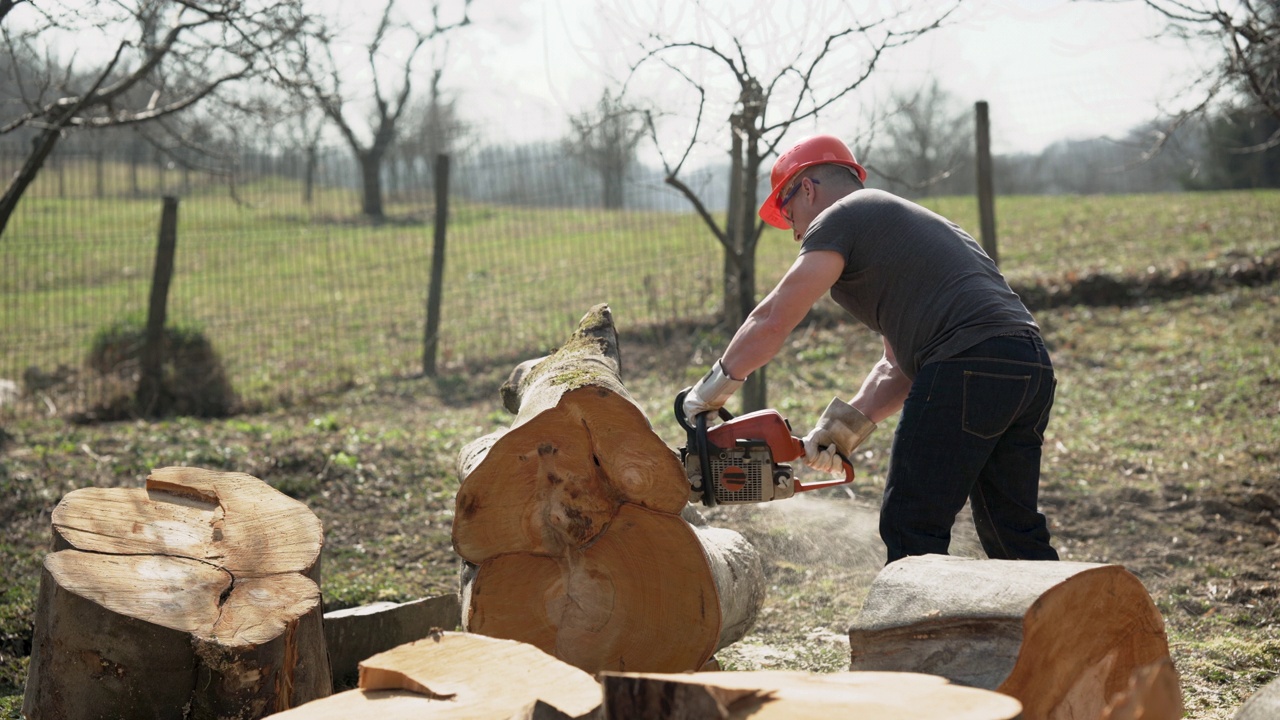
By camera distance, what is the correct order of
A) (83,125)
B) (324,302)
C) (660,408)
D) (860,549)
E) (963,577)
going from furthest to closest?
1. (324,302)
2. (660,408)
3. (83,125)
4. (860,549)
5. (963,577)

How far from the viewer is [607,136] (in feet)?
22.7

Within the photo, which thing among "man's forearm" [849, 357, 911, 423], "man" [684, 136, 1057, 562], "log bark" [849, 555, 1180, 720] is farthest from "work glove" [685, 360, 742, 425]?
"log bark" [849, 555, 1180, 720]

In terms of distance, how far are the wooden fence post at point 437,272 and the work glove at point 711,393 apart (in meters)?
6.58

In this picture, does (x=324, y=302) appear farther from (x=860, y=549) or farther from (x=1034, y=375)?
(x=1034, y=375)

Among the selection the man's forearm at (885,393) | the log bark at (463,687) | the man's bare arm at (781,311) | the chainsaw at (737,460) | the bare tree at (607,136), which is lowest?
the log bark at (463,687)

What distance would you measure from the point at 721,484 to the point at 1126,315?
7.97m

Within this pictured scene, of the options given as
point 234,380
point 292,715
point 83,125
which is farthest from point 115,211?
point 292,715

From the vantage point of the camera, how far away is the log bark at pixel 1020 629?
7.38 feet

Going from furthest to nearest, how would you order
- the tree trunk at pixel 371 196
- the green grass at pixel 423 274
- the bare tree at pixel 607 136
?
the tree trunk at pixel 371 196, the green grass at pixel 423 274, the bare tree at pixel 607 136

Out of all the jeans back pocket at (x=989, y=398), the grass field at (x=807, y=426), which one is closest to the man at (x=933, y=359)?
the jeans back pocket at (x=989, y=398)

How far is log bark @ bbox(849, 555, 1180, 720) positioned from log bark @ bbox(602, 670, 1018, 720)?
1.07 ft

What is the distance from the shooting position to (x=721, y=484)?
10.2ft

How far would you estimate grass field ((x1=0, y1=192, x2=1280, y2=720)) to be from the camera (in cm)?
416

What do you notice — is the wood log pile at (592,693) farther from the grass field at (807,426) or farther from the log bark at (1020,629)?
the grass field at (807,426)
